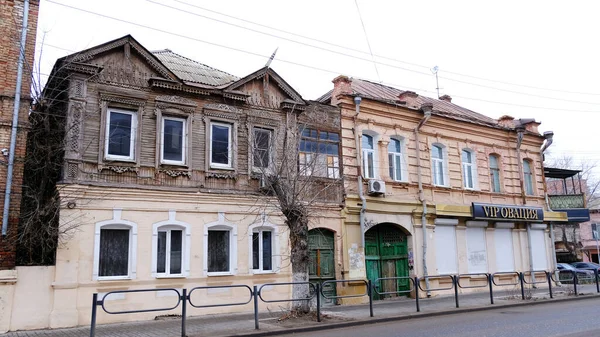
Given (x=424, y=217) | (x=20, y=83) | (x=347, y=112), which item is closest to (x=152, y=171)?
(x=20, y=83)

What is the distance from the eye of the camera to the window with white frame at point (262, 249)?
51.9ft

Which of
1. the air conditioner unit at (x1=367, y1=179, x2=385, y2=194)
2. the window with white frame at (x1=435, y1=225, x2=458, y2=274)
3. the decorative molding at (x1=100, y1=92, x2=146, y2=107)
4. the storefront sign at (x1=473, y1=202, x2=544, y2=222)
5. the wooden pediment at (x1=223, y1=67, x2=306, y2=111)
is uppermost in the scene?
the wooden pediment at (x1=223, y1=67, x2=306, y2=111)

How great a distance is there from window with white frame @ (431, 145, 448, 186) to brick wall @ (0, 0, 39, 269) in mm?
15270

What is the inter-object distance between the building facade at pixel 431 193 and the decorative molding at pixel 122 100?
24.4 ft

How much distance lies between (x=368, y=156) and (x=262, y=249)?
606 centimetres

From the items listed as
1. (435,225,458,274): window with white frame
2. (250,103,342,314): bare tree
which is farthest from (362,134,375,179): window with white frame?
(435,225,458,274): window with white frame

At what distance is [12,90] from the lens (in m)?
12.9

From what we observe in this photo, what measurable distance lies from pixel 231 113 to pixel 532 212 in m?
15.3

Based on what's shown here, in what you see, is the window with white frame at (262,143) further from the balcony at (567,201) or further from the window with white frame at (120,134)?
the balcony at (567,201)

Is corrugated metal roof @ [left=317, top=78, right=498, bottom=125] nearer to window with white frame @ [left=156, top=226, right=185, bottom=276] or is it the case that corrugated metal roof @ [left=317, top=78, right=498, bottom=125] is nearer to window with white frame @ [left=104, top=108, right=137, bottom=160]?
window with white frame @ [left=104, top=108, right=137, bottom=160]

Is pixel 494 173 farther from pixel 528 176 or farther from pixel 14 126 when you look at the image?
pixel 14 126

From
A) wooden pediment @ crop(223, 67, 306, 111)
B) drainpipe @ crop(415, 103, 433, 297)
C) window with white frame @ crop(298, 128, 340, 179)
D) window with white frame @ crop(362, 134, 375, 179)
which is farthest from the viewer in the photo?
drainpipe @ crop(415, 103, 433, 297)

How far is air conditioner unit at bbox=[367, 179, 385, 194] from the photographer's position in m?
18.3

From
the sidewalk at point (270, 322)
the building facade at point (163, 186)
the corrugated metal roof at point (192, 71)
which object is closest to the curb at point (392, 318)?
the sidewalk at point (270, 322)
